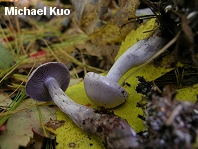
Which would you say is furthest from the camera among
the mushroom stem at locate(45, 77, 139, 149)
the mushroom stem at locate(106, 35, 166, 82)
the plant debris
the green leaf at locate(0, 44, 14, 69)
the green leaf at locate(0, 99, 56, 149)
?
the green leaf at locate(0, 44, 14, 69)

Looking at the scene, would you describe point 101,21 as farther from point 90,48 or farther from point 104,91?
point 104,91

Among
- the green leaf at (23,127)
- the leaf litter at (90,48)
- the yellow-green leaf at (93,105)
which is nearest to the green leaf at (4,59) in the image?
the leaf litter at (90,48)

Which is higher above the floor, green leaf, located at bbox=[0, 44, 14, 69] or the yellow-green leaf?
green leaf, located at bbox=[0, 44, 14, 69]

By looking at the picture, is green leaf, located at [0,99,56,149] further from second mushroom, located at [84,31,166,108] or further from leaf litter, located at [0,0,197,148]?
second mushroom, located at [84,31,166,108]

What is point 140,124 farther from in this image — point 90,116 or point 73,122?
point 73,122

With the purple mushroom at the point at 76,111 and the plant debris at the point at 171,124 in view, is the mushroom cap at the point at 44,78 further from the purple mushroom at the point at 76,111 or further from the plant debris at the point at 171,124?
the plant debris at the point at 171,124

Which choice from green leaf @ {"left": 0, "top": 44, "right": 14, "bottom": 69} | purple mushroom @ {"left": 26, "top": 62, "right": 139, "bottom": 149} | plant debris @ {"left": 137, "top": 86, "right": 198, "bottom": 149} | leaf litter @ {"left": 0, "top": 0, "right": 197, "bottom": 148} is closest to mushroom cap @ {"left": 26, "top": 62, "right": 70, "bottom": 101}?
purple mushroom @ {"left": 26, "top": 62, "right": 139, "bottom": 149}

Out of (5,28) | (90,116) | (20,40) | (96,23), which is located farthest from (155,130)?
(5,28)
